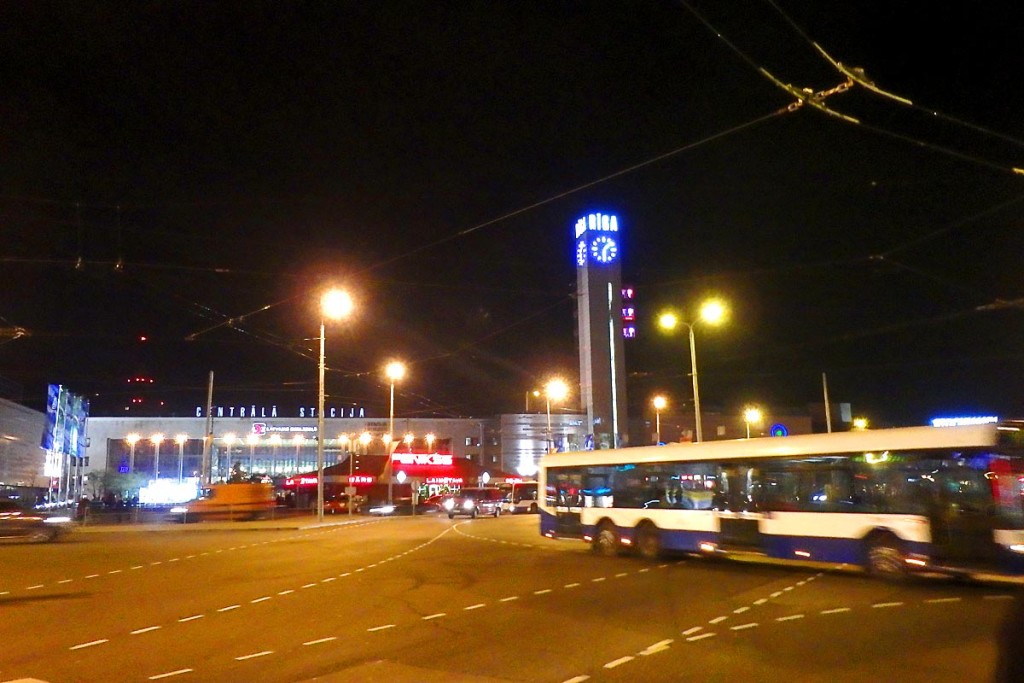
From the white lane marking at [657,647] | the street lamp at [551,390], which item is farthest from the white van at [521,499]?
the white lane marking at [657,647]

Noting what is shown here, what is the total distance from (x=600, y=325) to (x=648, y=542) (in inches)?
2477

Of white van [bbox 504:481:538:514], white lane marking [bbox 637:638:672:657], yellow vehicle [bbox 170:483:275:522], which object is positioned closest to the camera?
white lane marking [bbox 637:638:672:657]

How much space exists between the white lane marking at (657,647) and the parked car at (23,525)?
88.4 ft

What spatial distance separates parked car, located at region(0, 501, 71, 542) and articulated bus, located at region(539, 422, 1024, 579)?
61.7 ft

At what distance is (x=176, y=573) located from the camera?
1758cm

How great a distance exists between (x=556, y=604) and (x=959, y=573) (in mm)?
6852

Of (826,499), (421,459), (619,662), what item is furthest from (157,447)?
(619,662)

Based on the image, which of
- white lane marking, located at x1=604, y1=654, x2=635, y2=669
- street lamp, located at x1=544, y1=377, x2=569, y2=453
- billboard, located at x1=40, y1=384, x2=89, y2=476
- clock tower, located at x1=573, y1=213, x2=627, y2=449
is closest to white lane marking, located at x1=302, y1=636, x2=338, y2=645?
white lane marking, located at x1=604, y1=654, x2=635, y2=669

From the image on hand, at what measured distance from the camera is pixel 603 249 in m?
82.6

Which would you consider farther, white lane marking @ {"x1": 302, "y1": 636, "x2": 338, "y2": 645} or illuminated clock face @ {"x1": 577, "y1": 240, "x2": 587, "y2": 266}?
illuminated clock face @ {"x1": 577, "y1": 240, "x2": 587, "y2": 266}

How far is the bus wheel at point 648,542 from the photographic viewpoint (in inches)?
784

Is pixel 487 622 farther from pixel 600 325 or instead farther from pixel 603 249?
pixel 603 249

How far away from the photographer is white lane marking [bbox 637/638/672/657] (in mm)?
8914

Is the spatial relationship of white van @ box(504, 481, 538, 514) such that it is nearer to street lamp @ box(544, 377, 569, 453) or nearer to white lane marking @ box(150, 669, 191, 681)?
street lamp @ box(544, 377, 569, 453)
